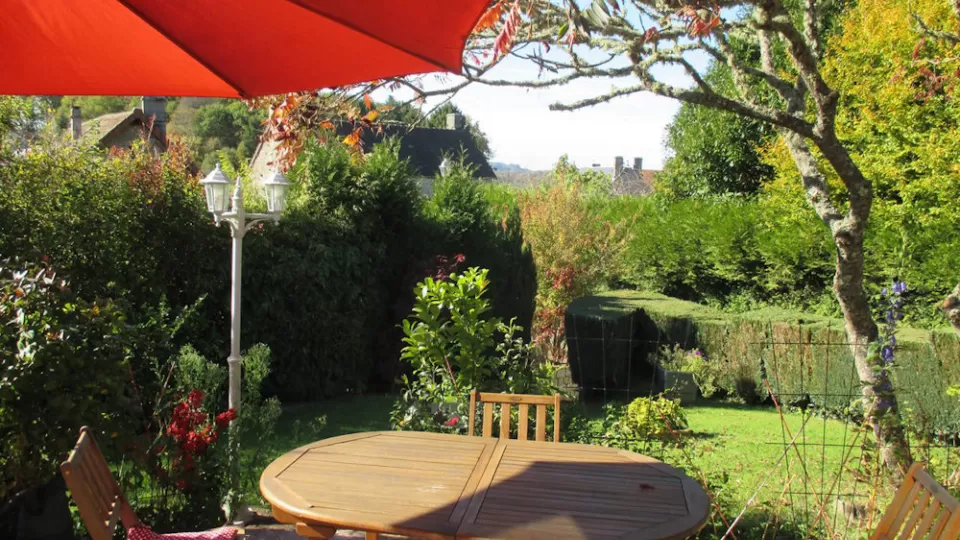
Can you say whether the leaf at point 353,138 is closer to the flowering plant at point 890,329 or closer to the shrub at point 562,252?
the flowering plant at point 890,329

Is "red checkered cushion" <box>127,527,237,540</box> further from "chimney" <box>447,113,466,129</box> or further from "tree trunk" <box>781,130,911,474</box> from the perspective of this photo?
"chimney" <box>447,113,466,129</box>

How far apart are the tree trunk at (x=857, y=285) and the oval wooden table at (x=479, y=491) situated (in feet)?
5.45

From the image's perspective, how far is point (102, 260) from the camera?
6.31 metres

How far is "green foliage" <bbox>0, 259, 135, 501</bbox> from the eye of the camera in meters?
3.62

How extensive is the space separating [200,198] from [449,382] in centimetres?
349

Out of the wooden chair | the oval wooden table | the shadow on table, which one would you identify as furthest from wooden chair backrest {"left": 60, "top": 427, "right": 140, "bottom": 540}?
the shadow on table

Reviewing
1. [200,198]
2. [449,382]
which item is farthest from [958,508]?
[200,198]

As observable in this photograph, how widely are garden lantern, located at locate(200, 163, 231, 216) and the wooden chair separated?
2535 millimetres

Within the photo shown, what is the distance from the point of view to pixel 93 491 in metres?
2.63

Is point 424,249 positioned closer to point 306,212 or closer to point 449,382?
point 306,212

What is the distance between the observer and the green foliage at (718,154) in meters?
16.5

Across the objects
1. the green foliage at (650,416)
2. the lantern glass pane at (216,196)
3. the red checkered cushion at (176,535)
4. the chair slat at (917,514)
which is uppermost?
the lantern glass pane at (216,196)

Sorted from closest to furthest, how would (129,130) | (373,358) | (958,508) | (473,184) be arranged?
1. (958,508)
2. (373,358)
3. (473,184)
4. (129,130)

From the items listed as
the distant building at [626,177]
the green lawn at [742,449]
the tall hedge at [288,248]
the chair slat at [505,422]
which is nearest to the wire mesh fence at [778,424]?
the green lawn at [742,449]
